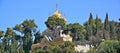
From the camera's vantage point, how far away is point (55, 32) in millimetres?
57094

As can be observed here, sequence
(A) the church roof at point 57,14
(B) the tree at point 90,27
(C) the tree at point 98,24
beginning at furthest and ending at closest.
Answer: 1. (C) the tree at point 98,24
2. (A) the church roof at point 57,14
3. (B) the tree at point 90,27

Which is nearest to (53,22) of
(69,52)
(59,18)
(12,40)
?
(59,18)

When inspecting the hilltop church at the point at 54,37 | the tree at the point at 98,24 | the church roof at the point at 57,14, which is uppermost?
the church roof at the point at 57,14

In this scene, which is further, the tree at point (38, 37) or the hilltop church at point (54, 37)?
the tree at point (38, 37)

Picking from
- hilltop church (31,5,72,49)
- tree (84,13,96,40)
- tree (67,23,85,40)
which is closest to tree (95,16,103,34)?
tree (84,13,96,40)

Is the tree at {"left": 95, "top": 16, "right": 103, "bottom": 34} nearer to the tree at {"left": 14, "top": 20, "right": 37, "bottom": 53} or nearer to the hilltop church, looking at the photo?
the hilltop church

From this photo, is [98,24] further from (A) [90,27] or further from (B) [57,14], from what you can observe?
(B) [57,14]

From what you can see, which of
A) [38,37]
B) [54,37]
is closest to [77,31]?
[54,37]

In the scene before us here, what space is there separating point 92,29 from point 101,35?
12.1ft

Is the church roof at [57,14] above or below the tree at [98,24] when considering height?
above

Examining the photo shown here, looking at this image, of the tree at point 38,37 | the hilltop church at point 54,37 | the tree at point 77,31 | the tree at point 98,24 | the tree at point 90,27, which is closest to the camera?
the hilltop church at point 54,37

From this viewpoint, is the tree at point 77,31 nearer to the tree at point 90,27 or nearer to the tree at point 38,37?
the tree at point 90,27

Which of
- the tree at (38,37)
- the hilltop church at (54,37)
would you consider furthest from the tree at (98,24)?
the tree at (38,37)

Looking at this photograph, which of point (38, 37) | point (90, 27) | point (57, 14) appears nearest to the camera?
point (38, 37)
